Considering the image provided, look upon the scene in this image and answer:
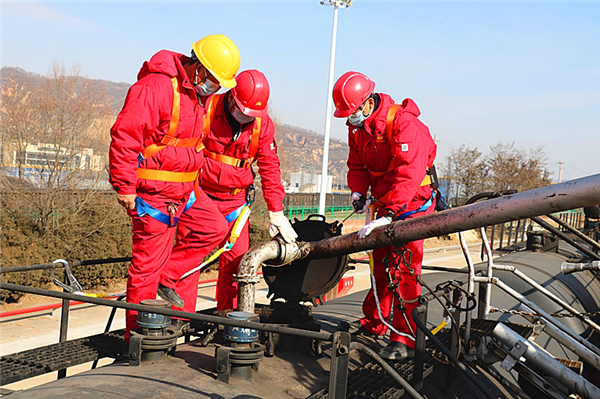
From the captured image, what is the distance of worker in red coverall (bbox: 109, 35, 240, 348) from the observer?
4.18 meters

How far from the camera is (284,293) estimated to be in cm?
431

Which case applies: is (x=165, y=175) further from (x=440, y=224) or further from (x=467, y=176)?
(x=467, y=176)

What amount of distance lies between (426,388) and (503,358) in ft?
1.74

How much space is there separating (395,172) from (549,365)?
78.6 inches

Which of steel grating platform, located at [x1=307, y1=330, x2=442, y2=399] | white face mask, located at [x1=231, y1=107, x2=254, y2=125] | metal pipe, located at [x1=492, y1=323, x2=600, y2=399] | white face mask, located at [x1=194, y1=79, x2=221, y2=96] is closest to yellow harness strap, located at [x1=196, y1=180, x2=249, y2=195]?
white face mask, located at [x1=231, y1=107, x2=254, y2=125]

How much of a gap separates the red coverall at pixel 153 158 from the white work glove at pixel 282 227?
739 mm

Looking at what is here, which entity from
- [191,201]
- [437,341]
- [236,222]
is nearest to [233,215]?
[236,222]

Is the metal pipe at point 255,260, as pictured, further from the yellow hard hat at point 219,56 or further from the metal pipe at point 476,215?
the yellow hard hat at point 219,56

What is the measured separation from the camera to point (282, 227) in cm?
451

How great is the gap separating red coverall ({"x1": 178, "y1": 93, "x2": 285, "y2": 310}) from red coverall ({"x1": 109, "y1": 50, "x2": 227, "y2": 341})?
421mm

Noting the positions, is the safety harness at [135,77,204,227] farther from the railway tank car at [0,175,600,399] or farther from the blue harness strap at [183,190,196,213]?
the railway tank car at [0,175,600,399]

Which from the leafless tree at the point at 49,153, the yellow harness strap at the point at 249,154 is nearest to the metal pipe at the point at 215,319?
the yellow harness strap at the point at 249,154

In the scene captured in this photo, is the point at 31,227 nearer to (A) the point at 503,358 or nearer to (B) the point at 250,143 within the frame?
(B) the point at 250,143

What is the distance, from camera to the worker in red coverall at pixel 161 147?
4.18 meters
